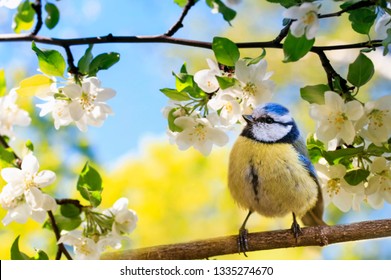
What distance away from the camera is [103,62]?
499mm

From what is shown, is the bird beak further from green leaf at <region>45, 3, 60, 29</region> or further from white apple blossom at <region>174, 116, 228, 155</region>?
green leaf at <region>45, 3, 60, 29</region>

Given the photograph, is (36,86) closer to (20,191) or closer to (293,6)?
(20,191)

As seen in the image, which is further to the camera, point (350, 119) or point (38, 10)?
point (38, 10)

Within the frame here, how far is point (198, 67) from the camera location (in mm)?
649

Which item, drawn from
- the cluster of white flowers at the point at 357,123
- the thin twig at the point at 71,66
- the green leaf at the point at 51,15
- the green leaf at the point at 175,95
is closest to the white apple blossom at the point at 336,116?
the cluster of white flowers at the point at 357,123

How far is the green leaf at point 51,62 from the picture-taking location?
50cm

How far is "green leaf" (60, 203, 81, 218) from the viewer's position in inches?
22.0

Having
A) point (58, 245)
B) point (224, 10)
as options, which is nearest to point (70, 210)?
point (58, 245)

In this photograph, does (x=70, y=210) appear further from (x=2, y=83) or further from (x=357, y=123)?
(x=357, y=123)

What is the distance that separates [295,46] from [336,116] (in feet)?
0.20

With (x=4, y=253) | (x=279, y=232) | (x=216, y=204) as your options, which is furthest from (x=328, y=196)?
(x=4, y=253)

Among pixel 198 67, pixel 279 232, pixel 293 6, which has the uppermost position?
→ pixel 198 67

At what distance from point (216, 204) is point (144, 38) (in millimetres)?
209

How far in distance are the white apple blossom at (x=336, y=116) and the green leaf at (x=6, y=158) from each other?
30 cm
